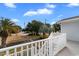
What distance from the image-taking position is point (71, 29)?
9.01ft

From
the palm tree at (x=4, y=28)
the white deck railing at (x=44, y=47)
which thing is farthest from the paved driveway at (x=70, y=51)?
the palm tree at (x=4, y=28)

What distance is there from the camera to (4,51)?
7.72 feet

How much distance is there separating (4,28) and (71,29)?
1.06 m

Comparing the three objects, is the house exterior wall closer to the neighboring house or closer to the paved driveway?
the neighboring house

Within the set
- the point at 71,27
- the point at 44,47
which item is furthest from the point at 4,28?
the point at 71,27

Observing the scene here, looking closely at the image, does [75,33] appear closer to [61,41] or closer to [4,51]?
[61,41]

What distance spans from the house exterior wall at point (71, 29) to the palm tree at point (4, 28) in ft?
2.70

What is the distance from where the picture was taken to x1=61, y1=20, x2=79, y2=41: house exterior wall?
2689 millimetres

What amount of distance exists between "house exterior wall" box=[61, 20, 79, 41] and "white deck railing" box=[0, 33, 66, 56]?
0.08m

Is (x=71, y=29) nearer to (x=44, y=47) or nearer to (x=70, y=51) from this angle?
(x=70, y=51)

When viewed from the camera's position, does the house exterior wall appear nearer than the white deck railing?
No

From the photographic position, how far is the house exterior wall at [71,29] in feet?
8.82

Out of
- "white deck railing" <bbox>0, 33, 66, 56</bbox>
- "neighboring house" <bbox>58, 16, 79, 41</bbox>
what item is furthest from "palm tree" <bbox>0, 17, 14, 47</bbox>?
"neighboring house" <bbox>58, 16, 79, 41</bbox>

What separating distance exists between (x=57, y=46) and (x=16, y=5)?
94 cm
